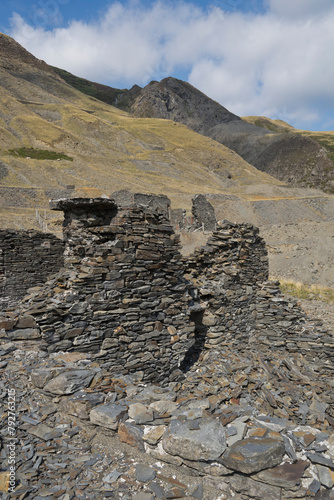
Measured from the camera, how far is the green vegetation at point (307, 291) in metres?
15.4

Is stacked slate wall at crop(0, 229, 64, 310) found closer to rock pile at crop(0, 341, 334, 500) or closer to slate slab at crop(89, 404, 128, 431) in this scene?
rock pile at crop(0, 341, 334, 500)

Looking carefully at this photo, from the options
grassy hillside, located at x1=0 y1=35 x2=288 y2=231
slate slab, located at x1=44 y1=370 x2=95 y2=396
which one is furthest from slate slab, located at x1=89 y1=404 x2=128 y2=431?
grassy hillside, located at x1=0 y1=35 x2=288 y2=231

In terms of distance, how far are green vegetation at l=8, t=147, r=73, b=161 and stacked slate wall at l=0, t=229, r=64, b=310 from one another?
52.7m

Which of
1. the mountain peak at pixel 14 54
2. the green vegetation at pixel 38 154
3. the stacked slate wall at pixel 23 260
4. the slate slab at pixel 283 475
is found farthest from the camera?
the mountain peak at pixel 14 54

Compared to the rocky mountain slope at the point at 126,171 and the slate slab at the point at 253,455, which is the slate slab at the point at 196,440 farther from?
the rocky mountain slope at the point at 126,171

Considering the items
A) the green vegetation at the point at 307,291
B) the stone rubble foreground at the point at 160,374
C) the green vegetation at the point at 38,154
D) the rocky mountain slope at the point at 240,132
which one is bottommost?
the green vegetation at the point at 307,291

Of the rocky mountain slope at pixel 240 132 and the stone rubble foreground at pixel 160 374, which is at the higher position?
the rocky mountain slope at pixel 240 132

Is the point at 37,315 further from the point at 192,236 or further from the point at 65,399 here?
the point at 192,236

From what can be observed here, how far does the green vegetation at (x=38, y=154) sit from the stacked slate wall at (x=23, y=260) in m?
52.7

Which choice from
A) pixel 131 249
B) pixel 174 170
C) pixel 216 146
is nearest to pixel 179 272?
pixel 131 249

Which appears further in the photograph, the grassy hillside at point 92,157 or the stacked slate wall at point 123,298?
the grassy hillside at point 92,157

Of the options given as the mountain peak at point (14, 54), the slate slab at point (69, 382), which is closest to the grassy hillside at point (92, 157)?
the mountain peak at point (14, 54)

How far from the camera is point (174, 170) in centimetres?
7475

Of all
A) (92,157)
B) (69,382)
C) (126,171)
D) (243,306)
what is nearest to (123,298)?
(69,382)
